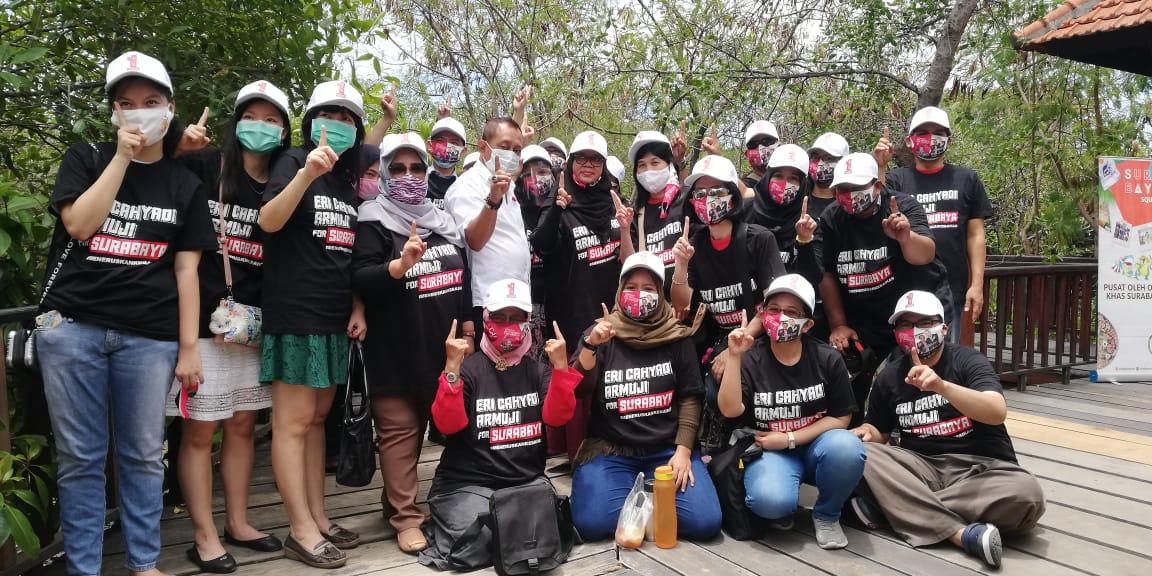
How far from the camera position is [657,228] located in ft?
16.4

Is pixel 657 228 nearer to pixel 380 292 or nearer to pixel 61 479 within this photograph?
pixel 380 292

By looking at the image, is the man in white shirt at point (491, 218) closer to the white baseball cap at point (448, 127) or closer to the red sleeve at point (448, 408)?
the white baseball cap at point (448, 127)

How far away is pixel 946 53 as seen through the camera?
7.57 meters

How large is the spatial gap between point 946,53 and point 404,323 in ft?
19.5

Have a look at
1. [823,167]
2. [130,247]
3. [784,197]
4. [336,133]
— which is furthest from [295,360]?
[823,167]

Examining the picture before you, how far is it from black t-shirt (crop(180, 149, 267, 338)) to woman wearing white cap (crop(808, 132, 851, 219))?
3265mm

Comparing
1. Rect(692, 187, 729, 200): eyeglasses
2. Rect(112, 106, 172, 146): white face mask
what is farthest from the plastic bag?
Rect(112, 106, 172, 146): white face mask

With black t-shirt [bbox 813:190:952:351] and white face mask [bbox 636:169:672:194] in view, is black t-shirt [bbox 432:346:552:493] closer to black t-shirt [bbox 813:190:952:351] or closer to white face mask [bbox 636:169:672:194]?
white face mask [bbox 636:169:672:194]

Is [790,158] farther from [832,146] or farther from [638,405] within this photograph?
[638,405]

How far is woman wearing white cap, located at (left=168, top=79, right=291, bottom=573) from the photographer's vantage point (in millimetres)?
3709

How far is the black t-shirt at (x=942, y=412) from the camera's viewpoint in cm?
424

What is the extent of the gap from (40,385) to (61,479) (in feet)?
2.12

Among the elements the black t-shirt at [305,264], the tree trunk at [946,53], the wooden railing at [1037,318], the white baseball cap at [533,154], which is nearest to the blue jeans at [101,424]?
the black t-shirt at [305,264]

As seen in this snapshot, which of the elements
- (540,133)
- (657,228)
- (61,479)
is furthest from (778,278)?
(540,133)
